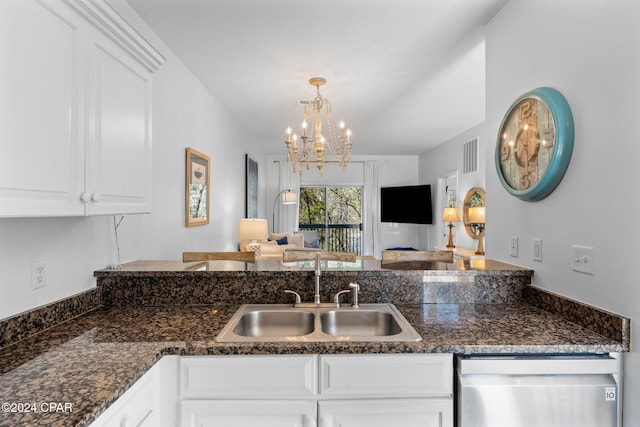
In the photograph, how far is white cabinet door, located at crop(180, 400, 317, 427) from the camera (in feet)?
4.47

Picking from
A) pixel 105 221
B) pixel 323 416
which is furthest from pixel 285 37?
pixel 323 416

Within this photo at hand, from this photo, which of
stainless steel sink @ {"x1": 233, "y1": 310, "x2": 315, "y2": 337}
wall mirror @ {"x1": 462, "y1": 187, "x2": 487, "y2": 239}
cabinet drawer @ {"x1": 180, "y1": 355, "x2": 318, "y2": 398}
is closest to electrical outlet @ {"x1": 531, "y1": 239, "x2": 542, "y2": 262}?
stainless steel sink @ {"x1": 233, "y1": 310, "x2": 315, "y2": 337}

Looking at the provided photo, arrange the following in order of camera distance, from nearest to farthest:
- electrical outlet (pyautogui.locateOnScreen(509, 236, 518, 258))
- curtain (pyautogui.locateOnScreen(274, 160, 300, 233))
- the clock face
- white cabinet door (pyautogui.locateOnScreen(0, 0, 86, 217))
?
white cabinet door (pyautogui.locateOnScreen(0, 0, 86, 217))
the clock face
electrical outlet (pyautogui.locateOnScreen(509, 236, 518, 258))
curtain (pyautogui.locateOnScreen(274, 160, 300, 233))

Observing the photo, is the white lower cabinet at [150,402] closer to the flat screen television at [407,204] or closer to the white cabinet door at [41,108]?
the white cabinet door at [41,108]

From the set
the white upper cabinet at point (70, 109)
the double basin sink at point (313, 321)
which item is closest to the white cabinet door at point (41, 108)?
the white upper cabinet at point (70, 109)

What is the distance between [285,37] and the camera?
261 cm

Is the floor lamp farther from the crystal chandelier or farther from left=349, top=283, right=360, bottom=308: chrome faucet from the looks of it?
left=349, top=283, right=360, bottom=308: chrome faucet

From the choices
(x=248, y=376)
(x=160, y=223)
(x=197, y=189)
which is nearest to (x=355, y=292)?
(x=248, y=376)

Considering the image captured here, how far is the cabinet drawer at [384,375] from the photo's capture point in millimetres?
1381

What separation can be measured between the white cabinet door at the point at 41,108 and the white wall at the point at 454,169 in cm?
436

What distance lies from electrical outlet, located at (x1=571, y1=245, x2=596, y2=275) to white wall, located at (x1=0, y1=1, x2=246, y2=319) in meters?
2.17

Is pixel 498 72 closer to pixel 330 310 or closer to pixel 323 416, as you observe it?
pixel 330 310

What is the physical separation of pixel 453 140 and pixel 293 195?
3009 millimetres

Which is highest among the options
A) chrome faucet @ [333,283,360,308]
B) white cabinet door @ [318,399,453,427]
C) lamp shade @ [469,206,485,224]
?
lamp shade @ [469,206,485,224]
